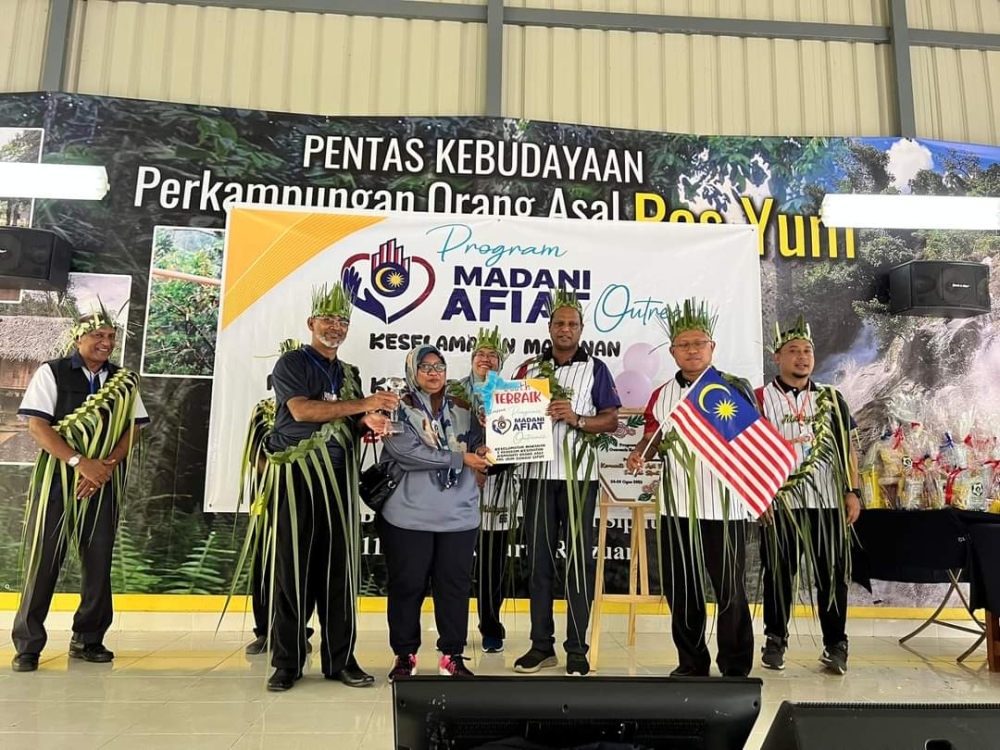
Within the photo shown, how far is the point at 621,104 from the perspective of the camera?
516 centimetres

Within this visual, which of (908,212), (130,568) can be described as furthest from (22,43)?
(908,212)

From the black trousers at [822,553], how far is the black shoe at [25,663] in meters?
3.38

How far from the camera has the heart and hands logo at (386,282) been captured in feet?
13.7

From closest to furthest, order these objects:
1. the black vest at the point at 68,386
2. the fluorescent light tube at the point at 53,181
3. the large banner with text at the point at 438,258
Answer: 1. the black vest at the point at 68,386
2. the large banner with text at the point at 438,258
3. the fluorescent light tube at the point at 53,181

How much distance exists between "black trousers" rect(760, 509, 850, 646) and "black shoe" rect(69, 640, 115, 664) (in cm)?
319

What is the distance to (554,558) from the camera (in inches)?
126

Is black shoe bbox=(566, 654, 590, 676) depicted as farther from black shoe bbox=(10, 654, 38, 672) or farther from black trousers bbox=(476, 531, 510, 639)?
black shoe bbox=(10, 654, 38, 672)

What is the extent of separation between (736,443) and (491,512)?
121cm

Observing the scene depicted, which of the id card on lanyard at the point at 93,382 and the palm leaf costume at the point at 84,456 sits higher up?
the id card on lanyard at the point at 93,382

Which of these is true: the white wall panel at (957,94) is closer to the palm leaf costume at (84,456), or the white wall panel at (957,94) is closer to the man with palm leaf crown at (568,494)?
the man with palm leaf crown at (568,494)

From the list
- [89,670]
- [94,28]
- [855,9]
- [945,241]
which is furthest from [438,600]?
[855,9]

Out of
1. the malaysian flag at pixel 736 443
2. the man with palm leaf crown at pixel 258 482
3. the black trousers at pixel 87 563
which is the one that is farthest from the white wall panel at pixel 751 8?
the black trousers at pixel 87 563

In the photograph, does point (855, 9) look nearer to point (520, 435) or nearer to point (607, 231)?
point (607, 231)

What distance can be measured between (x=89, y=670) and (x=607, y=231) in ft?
→ 11.5
